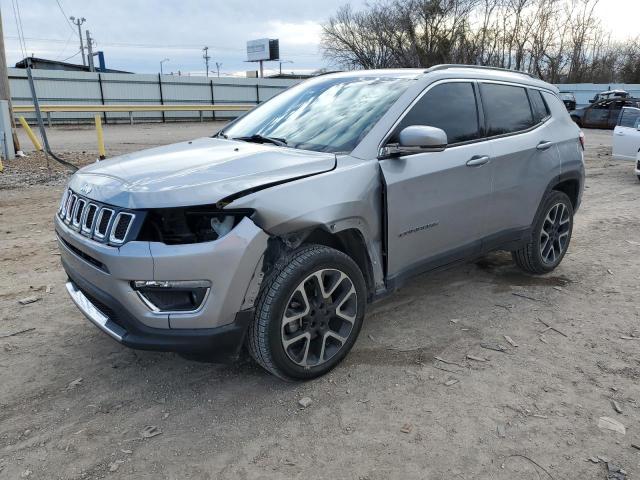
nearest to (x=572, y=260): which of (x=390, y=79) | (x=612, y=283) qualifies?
(x=612, y=283)

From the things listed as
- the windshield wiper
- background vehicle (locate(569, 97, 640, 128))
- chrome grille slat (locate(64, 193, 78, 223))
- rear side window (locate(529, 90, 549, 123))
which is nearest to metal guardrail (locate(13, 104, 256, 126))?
background vehicle (locate(569, 97, 640, 128))

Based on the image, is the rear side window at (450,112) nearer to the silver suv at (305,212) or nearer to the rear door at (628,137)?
the silver suv at (305,212)

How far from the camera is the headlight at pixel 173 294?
2.66 m

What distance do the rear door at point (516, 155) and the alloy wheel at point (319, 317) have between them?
5.11 ft

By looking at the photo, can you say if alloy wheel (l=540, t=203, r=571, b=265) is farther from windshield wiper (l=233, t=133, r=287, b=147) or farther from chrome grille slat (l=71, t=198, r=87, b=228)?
chrome grille slat (l=71, t=198, r=87, b=228)

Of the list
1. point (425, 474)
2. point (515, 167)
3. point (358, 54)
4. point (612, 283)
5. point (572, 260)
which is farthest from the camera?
point (358, 54)

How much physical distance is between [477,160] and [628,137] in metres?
9.53

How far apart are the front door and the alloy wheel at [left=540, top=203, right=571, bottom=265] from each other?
1102mm

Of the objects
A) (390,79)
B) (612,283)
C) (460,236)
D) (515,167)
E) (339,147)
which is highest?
(390,79)

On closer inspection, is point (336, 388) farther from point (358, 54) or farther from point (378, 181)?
point (358, 54)

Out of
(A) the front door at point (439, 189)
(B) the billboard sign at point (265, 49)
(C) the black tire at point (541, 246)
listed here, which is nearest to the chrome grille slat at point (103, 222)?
(A) the front door at point (439, 189)

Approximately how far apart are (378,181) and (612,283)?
2901 millimetres

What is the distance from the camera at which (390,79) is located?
387 cm

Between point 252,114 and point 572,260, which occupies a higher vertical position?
point 252,114
